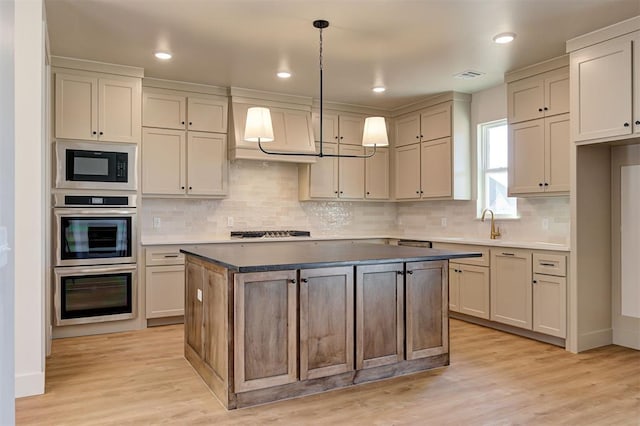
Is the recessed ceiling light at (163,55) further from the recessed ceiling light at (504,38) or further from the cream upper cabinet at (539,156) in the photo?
the cream upper cabinet at (539,156)

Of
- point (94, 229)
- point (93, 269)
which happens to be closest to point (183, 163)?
point (94, 229)

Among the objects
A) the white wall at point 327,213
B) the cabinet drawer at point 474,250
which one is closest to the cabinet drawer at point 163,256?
the white wall at point 327,213

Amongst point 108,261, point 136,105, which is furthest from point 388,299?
point 136,105

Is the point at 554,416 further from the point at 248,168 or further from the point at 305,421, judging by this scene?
the point at 248,168

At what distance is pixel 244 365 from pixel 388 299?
1104 mm

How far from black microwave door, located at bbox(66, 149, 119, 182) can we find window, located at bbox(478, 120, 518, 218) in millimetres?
4119

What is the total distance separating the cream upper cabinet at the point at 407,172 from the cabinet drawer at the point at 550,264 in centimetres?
210

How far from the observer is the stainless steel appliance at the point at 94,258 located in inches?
178

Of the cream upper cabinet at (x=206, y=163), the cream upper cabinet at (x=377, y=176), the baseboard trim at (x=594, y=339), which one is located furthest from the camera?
the cream upper cabinet at (x=377, y=176)

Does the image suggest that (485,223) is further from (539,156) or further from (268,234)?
(268,234)

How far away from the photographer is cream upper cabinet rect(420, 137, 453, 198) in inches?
228

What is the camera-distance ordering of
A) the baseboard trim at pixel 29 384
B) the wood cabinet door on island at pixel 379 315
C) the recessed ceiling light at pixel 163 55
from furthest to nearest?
1. the recessed ceiling light at pixel 163 55
2. the wood cabinet door on island at pixel 379 315
3. the baseboard trim at pixel 29 384

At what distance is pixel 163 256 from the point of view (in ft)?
16.4

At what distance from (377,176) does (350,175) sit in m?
0.44
